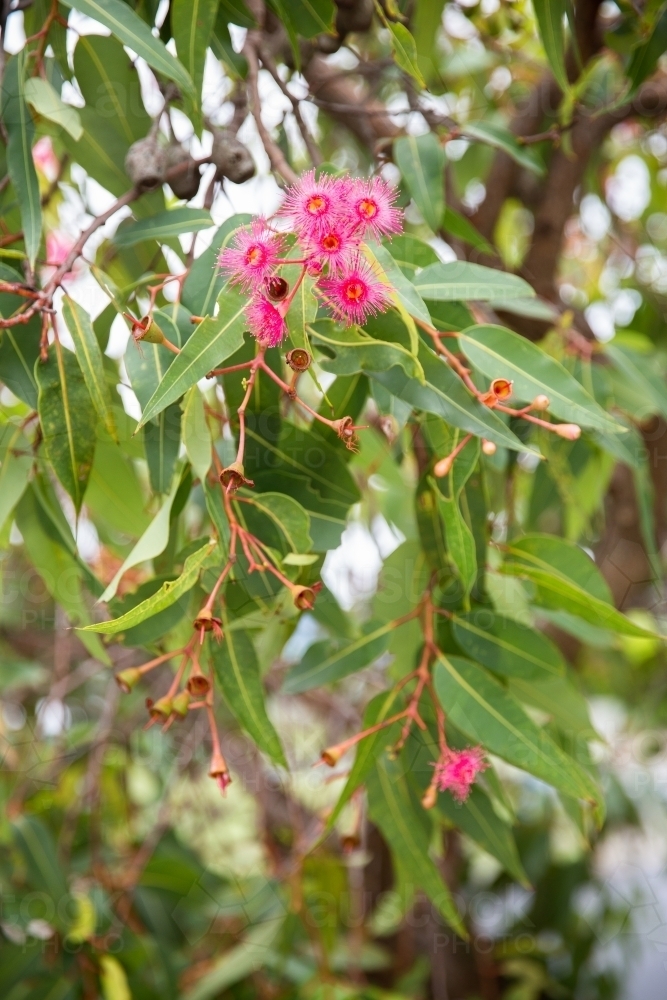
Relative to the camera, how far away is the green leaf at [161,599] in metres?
0.52

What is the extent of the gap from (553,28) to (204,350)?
2.01ft

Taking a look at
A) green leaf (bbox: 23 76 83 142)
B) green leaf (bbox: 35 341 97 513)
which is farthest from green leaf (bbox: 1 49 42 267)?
green leaf (bbox: 35 341 97 513)

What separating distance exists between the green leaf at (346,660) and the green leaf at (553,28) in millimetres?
590

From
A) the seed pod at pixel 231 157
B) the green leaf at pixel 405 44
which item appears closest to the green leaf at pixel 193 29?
the seed pod at pixel 231 157

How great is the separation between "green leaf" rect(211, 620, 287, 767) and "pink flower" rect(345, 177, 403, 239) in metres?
0.32

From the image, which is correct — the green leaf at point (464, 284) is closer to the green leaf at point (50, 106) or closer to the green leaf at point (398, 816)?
the green leaf at point (50, 106)

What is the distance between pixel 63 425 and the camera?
2.20ft

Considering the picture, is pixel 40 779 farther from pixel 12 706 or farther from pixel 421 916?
pixel 421 916

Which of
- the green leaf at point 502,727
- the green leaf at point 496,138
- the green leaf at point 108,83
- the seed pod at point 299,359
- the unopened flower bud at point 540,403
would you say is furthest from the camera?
the green leaf at point 496,138

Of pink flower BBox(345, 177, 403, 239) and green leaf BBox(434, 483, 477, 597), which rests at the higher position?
pink flower BBox(345, 177, 403, 239)

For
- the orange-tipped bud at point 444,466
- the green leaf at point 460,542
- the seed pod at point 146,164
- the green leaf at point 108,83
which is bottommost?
the green leaf at point 460,542

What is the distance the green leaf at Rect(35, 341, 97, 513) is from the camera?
0.66 meters

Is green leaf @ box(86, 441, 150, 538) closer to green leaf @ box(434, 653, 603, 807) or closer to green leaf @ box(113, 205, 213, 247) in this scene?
green leaf @ box(113, 205, 213, 247)

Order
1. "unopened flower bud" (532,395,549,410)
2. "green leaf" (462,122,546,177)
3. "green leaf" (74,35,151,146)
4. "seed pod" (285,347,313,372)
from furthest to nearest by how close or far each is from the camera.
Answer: "green leaf" (462,122,546,177) → "green leaf" (74,35,151,146) → "unopened flower bud" (532,395,549,410) → "seed pod" (285,347,313,372)
